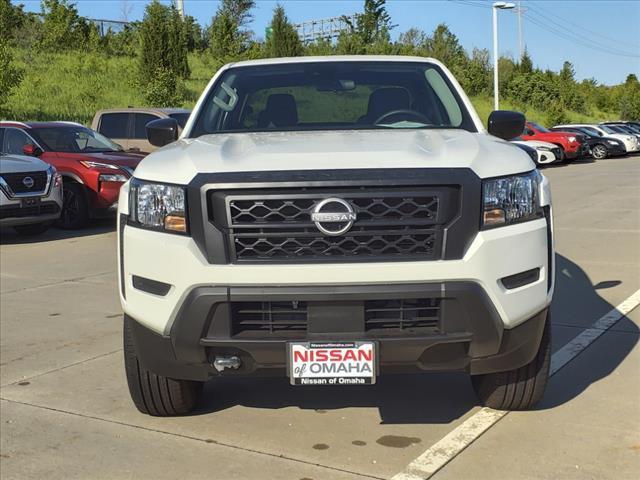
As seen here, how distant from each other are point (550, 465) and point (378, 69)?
8.70ft

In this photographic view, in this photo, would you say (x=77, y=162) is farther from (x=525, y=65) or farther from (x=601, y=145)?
(x=525, y=65)

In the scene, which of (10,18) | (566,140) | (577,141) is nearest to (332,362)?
(566,140)

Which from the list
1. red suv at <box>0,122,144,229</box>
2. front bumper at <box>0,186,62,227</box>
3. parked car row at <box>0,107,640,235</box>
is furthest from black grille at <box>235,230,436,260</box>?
red suv at <box>0,122,144,229</box>

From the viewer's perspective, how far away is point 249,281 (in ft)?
10.5

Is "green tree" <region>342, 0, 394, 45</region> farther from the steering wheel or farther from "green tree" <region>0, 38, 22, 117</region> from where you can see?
the steering wheel

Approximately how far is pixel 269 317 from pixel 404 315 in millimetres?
555

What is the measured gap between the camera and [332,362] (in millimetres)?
3285

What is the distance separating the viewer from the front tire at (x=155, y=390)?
389 centimetres

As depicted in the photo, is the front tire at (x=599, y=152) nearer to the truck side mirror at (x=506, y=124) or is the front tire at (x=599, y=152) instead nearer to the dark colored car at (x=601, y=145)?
the dark colored car at (x=601, y=145)

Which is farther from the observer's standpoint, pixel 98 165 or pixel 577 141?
pixel 577 141

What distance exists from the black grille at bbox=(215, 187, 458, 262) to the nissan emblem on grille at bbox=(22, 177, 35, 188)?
342 inches

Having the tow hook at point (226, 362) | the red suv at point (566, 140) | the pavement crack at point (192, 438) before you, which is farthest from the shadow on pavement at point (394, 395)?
the red suv at point (566, 140)

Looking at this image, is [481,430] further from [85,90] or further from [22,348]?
[85,90]

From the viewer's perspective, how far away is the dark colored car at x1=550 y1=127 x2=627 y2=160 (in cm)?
3047
